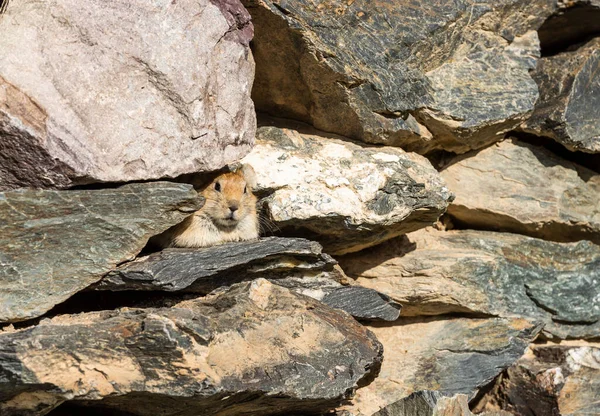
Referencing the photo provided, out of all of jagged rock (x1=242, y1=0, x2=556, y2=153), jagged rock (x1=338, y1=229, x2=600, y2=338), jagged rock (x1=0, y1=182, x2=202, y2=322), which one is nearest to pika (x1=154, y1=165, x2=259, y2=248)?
jagged rock (x1=0, y1=182, x2=202, y2=322)

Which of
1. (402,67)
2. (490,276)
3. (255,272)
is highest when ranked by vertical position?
(402,67)

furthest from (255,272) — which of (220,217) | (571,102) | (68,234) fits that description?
(571,102)

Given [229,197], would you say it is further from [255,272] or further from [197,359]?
[197,359]

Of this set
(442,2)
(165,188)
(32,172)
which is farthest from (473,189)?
(32,172)

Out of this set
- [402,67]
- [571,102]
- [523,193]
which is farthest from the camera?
[523,193]

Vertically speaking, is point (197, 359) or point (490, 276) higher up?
point (197, 359)

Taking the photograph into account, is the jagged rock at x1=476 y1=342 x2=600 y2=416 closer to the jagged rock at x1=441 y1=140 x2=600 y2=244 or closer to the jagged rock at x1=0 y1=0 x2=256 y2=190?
the jagged rock at x1=441 y1=140 x2=600 y2=244
